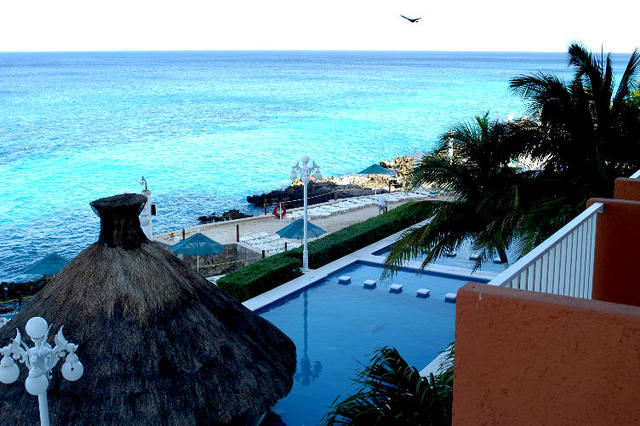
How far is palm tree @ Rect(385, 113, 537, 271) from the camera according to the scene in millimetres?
11328

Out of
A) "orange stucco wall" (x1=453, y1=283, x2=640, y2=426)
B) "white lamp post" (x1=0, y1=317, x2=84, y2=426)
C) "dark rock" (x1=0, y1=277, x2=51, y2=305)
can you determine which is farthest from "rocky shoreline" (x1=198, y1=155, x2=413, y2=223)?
"orange stucco wall" (x1=453, y1=283, x2=640, y2=426)

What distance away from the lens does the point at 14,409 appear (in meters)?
8.06

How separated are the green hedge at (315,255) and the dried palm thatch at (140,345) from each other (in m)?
4.56

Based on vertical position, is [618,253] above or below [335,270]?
above

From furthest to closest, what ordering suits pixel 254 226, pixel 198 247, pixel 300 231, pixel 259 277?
pixel 254 226 < pixel 300 231 < pixel 198 247 < pixel 259 277

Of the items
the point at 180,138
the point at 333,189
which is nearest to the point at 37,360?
the point at 333,189

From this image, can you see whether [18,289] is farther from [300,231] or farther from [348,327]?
[348,327]

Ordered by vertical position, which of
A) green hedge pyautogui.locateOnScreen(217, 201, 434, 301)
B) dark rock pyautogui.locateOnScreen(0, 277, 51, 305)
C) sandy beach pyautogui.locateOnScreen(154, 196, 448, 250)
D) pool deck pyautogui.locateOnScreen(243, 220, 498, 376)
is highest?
green hedge pyautogui.locateOnScreen(217, 201, 434, 301)

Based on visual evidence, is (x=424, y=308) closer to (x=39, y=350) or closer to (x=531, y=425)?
(x=39, y=350)

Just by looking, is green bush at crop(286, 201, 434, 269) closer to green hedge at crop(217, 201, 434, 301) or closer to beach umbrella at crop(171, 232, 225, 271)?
green hedge at crop(217, 201, 434, 301)

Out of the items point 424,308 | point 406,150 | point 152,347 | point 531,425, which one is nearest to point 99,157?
point 406,150

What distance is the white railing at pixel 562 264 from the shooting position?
13.1ft

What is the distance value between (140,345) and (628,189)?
6.40 m

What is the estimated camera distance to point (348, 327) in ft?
44.9
